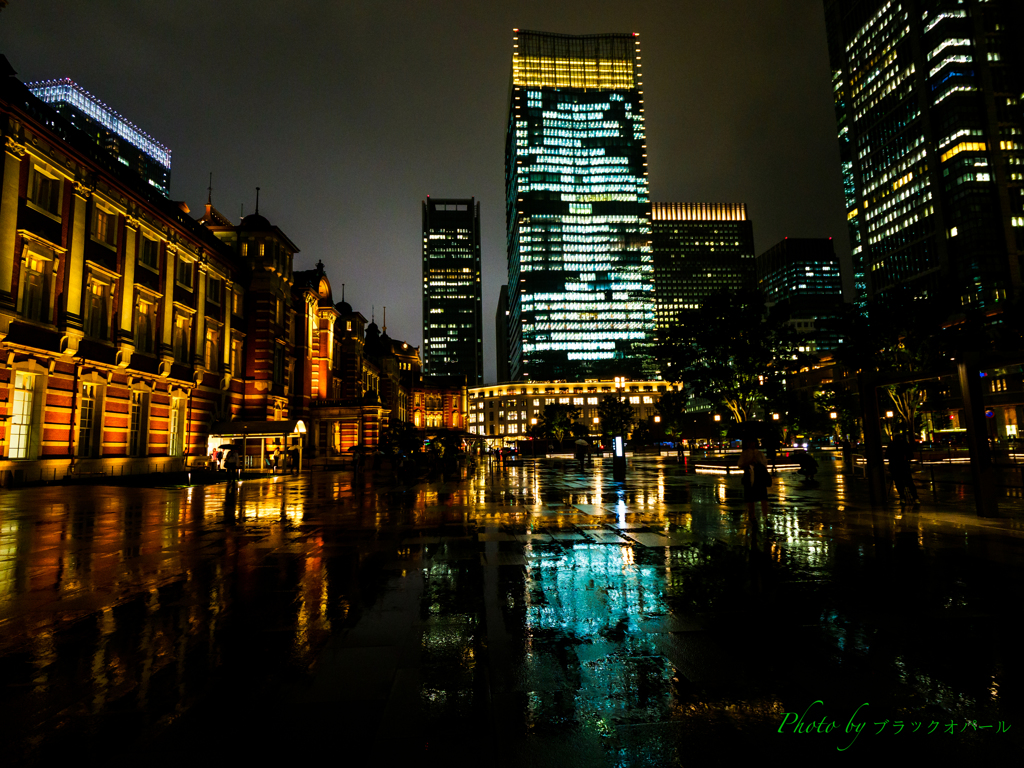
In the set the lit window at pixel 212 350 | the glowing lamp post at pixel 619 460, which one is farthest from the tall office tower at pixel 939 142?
the lit window at pixel 212 350

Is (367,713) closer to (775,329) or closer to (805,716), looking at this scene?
(805,716)

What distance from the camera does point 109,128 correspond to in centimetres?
15300

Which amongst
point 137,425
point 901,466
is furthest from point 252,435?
point 901,466

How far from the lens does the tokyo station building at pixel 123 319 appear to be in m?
22.6

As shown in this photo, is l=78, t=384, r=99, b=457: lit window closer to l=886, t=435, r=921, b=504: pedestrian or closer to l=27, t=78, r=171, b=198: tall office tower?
l=886, t=435, r=921, b=504: pedestrian

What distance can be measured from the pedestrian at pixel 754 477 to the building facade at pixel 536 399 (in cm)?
16575

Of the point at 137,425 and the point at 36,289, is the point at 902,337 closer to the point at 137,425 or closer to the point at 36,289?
the point at 137,425

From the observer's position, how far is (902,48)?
133m

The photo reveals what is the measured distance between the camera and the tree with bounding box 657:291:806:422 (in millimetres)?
29281

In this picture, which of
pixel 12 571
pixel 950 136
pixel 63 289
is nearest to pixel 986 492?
pixel 12 571

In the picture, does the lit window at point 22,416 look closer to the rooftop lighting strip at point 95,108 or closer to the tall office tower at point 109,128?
the tall office tower at point 109,128

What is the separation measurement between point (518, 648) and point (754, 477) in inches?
317

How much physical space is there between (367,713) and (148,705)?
1487mm

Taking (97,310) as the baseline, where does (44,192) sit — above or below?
above
